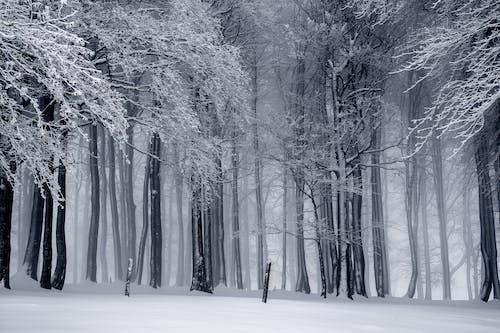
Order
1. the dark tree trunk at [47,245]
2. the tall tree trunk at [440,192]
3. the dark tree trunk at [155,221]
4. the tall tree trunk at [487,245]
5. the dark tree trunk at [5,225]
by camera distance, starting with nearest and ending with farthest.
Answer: the dark tree trunk at [5,225]
the dark tree trunk at [47,245]
the tall tree trunk at [487,245]
the dark tree trunk at [155,221]
the tall tree trunk at [440,192]

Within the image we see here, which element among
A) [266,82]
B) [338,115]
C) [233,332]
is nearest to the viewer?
[233,332]

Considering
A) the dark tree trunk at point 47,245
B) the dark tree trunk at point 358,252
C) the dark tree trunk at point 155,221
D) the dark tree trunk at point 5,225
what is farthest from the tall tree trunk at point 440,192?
the dark tree trunk at point 5,225

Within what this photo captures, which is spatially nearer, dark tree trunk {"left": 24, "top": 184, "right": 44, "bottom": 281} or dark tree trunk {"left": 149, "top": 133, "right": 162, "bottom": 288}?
dark tree trunk {"left": 24, "top": 184, "right": 44, "bottom": 281}

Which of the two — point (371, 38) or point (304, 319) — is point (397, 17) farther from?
A: point (304, 319)

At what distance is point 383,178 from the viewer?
35562 millimetres

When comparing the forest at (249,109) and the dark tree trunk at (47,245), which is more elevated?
the forest at (249,109)

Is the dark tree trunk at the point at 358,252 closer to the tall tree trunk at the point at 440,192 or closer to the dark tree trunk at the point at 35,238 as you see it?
the tall tree trunk at the point at 440,192

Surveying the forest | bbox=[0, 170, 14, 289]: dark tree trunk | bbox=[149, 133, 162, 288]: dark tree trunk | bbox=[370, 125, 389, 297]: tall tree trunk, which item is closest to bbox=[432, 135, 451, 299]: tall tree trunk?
the forest

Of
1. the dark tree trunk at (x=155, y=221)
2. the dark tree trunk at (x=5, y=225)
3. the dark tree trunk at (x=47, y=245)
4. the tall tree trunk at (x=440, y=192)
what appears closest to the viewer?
the dark tree trunk at (x=5, y=225)

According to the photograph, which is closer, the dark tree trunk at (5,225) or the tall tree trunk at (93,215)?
the dark tree trunk at (5,225)

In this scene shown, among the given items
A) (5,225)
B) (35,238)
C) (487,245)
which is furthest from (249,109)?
(487,245)

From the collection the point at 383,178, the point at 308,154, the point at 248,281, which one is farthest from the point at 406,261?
the point at 308,154

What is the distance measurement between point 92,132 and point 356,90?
477 inches

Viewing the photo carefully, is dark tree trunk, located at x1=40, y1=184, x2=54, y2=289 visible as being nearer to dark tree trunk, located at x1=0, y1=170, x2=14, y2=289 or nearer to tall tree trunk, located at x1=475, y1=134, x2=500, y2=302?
dark tree trunk, located at x1=0, y1=170, x2=14, y2=289
